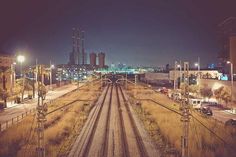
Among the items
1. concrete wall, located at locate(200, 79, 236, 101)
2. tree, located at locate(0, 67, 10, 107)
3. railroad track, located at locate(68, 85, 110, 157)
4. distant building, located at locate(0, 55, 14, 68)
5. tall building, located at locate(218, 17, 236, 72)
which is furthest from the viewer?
tall building, located at locate(218, 17, 236, 72)

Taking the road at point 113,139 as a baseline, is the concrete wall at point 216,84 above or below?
above

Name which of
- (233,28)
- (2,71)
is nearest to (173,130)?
(2,71)

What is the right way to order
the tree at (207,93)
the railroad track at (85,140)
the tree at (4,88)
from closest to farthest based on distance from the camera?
1. the railroad track at (85,140)
2. the tree at (4,88)
3. the tree at (207,93)

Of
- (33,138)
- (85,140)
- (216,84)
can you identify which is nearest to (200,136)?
(85,140)

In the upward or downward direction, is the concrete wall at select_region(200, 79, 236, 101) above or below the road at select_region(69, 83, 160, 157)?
above

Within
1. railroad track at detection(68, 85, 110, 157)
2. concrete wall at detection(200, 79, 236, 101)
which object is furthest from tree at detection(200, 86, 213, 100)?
railroad track at detection(68, 85, 110, 157)

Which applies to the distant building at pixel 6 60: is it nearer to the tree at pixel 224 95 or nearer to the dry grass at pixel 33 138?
the dry grass at pixel 33 138

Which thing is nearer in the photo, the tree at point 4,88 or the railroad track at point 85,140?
the railroad track at point 85,140

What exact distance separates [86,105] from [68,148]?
21.6 metres

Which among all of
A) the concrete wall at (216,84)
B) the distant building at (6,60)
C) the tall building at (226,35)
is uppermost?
the tall building at (226,35)

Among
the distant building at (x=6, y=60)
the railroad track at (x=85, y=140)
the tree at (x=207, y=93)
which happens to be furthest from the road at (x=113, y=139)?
the distant building at (x=6, y=60)

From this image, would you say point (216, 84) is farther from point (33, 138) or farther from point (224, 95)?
point (33, 138)

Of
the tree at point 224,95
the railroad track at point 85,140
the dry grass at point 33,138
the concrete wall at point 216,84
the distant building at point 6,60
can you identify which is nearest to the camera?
the dry grass at point 33,138

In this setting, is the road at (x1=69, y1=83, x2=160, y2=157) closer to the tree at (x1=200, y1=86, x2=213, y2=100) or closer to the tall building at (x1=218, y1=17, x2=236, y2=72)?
the tree at (x1=200, y1=86, x2=213, y2=100)
